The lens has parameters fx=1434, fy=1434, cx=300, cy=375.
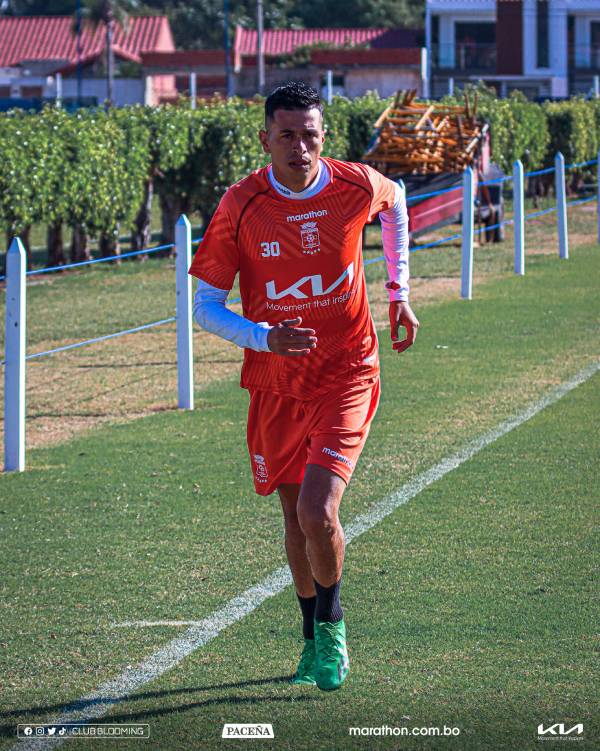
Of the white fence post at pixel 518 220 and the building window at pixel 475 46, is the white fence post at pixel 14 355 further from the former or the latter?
the building window at pixel 475 46

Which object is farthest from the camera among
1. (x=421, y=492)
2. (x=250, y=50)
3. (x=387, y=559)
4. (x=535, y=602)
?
(x=250, y=50)

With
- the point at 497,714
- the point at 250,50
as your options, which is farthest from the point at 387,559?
the point at 250,50

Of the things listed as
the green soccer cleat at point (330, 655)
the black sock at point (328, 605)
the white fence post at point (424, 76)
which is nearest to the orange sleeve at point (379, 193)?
the black sock at point (328, 605)

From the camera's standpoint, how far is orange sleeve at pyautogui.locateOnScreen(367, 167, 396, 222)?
18.4 feet

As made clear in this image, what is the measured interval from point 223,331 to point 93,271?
1730 cm

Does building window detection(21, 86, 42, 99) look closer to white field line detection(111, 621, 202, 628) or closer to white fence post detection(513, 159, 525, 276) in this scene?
white fence post detection(513, 159, 525, 276)

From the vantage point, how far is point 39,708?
5258 millimetres

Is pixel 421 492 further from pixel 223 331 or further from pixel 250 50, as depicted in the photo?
pixel 250 50

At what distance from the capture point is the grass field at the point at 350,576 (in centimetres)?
518

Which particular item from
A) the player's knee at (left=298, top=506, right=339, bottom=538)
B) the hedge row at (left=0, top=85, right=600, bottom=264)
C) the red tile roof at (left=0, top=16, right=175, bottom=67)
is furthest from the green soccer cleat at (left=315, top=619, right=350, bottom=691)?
the red tile roof at (left=0, top=16, right=175, bottom=67)

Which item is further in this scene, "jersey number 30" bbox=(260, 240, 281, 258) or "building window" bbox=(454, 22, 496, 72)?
"building window" bbox=(454, 22, 496, 72)

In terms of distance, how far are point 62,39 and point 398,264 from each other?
292 feet

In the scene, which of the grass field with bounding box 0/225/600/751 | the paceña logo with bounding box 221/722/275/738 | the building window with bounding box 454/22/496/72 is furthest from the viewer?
the building window with bounding box 454/22/496/72

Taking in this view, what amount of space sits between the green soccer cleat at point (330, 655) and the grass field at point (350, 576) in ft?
0.27
